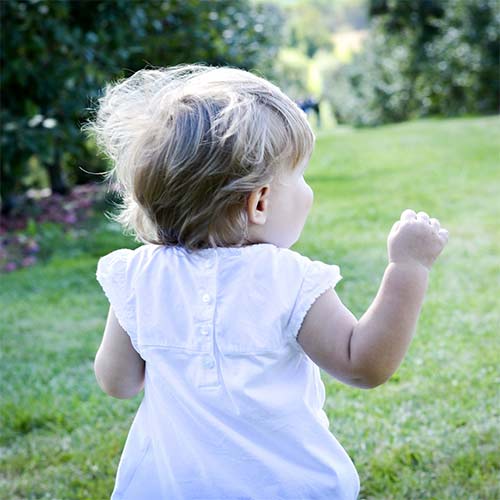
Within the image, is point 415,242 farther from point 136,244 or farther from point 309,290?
point 136,244

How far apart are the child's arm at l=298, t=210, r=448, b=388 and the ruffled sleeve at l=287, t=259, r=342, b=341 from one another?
0.01 m

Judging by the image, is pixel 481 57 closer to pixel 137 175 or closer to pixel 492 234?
pixel 492 234

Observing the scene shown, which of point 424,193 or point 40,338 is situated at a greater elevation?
point 40,338

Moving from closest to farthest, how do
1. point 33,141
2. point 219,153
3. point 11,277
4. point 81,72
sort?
point 219,153 → point 11,277 → point 33,141 → point 81,72

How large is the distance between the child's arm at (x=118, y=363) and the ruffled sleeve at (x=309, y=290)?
1.18ft

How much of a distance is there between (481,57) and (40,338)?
602 inches

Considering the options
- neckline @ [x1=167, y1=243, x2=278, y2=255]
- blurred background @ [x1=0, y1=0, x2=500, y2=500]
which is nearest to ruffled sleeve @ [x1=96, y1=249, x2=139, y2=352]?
neckline @ [x1=167, y1=243, x2=278, y2=255]

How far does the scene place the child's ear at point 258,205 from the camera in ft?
5.10

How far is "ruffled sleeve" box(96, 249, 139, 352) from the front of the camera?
163 centimetres

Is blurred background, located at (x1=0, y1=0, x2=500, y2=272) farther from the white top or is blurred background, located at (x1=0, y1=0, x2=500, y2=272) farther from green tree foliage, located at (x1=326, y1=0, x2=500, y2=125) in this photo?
green tree foliage, located at (x1=326, y1=0, x2=500, y2=125)

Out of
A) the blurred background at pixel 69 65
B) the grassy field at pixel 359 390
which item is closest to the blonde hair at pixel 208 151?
the blurred background at pixel 69 65

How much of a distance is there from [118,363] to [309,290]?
1.48 feet

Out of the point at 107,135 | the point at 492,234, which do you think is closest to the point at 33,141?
the point at 492,234

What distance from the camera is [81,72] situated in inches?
261
